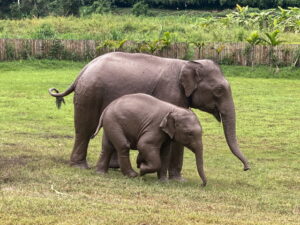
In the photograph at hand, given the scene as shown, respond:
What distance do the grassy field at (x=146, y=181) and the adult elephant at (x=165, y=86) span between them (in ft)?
2.86

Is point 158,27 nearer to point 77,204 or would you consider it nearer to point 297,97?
point 297,97

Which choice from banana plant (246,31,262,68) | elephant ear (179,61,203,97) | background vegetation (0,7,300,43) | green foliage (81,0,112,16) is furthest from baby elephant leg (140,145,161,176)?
green foliage (81,0,112,16)

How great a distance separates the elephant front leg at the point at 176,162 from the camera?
32.9 ft

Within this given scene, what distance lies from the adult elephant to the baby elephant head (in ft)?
2.46

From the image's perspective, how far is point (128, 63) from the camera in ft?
33.9

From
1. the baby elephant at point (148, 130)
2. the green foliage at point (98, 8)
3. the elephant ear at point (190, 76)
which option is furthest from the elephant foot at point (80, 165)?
the green foliage at point (98, 8)

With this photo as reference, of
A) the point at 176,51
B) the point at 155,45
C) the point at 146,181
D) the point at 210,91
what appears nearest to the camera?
the point at 146,181

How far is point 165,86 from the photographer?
10.1m

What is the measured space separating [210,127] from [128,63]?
6.60 metres

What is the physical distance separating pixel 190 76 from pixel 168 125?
0.97 metres

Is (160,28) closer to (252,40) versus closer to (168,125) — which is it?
(252,40)

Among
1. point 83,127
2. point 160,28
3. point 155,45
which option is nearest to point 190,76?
point 83,127

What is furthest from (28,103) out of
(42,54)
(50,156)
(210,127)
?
(42,54)

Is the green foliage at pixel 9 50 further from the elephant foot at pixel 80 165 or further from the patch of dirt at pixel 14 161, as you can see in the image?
the elephant foot at pixel 80 165
